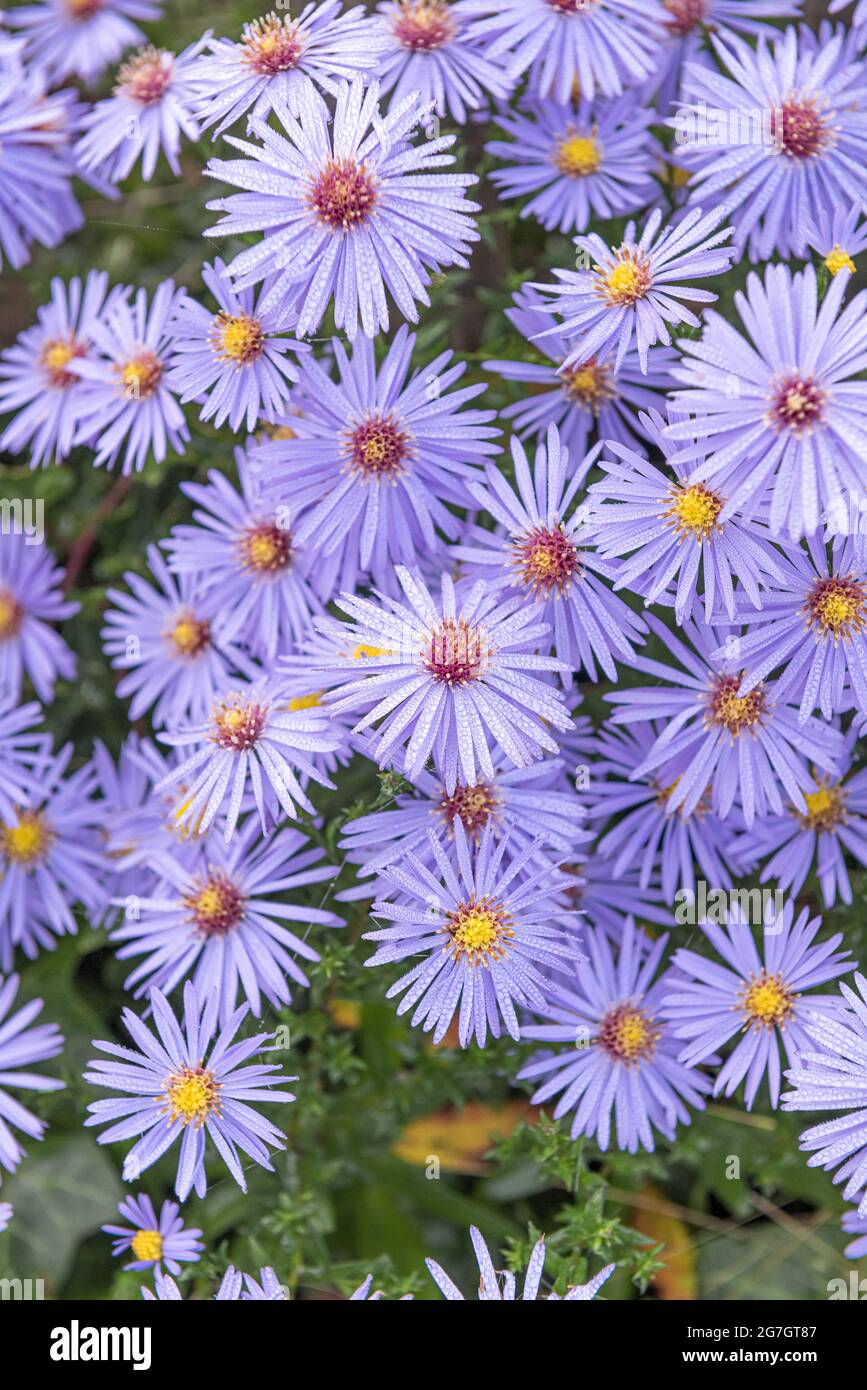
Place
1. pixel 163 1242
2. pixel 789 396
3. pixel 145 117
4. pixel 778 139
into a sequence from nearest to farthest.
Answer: pixel 789 396, pixel 163 1242, pixel 778 139, pixel 145 117

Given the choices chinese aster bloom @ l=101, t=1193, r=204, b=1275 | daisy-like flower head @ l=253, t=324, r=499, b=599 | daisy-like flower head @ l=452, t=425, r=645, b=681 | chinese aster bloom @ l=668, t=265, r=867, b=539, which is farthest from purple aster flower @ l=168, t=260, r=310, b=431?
chinese aster bloom @ l=101, t=1193, r=204, b=1275

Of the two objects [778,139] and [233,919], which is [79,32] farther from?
[233,919]

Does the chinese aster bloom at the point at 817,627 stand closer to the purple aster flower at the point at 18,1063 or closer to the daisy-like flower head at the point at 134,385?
the daisy-like flower head at the point at 134,385

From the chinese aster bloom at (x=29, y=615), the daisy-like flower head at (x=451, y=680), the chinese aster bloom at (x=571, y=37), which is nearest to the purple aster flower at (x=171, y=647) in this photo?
the chinese aster bloom at (x=29, y=615)

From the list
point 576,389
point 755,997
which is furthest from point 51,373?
point 755,997

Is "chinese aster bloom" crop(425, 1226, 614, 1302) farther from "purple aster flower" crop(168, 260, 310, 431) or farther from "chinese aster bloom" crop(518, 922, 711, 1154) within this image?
"purple aster flower" crop(168, 260, 310, 431)

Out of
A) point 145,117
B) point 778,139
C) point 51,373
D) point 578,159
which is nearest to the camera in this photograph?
point 778,139

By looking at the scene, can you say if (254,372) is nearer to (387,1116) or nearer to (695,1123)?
(387,1116)
